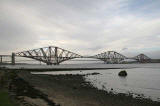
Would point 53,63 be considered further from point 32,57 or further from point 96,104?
point 96,104

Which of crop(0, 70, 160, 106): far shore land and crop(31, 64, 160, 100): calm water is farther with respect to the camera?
crop(31, 64, 160, 100): calm water

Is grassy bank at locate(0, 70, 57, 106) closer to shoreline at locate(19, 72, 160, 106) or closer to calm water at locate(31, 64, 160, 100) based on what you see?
shoreline at locate(19, 72, 160, 106)

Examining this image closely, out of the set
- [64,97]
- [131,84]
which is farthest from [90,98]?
[131,84]

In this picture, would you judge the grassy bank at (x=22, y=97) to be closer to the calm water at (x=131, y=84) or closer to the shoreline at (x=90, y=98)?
the shoreline at (x=90, y=98)

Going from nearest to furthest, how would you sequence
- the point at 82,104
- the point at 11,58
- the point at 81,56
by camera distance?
the point at 82,104
the point at 11,58
the point at 81,56

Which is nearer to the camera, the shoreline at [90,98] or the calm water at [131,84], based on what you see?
the shoreline at [90,98]

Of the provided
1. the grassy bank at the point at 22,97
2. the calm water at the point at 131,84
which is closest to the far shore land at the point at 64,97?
the grassy bank at the point at 22,97

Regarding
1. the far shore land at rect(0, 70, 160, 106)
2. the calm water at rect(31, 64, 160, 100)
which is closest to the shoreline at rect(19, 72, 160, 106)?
the far shore land at rect(0, 70, 160, 106)

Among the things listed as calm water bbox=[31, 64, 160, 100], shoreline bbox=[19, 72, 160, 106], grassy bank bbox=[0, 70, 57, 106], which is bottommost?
calm water bbox=[31, 64, 160, 100]

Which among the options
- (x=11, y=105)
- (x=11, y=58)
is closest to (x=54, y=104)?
(x=11, y=105)

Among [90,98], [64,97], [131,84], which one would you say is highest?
[64,97]

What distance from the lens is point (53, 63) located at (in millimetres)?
173625

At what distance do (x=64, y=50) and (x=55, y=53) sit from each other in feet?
35.9

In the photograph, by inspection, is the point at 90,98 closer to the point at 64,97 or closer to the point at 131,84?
the point at 64,97
